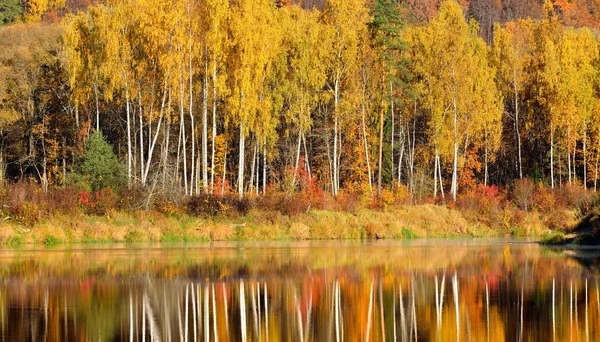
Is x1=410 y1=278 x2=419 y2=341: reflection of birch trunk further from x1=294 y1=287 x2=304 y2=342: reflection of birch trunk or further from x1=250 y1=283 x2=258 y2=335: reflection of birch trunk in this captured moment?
x1=250 y1=283 x2=258 y2=335: reflection of birch trunk

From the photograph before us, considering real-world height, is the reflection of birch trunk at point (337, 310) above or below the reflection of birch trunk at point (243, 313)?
below

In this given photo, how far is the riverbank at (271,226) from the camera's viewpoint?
4462cm

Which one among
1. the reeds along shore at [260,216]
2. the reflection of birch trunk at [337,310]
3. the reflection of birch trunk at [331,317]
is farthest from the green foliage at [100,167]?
the reflection of birch trunk at [331,317]

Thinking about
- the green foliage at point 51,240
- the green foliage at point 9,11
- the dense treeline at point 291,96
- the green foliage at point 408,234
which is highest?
the green foliage at point 9,11

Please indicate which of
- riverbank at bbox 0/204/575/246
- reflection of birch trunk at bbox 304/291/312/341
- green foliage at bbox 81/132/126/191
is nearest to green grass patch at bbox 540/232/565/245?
riverbank at bbox 0/204/575/246

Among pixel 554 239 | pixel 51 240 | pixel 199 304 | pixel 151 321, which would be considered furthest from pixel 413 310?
pixel 51 240

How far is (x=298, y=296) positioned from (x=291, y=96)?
1557 inches

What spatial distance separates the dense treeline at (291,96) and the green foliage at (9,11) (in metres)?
27.9

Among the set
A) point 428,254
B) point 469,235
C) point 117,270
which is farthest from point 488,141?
point 117,270

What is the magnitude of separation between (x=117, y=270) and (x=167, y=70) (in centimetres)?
2397

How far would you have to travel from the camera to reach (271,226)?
49188mm

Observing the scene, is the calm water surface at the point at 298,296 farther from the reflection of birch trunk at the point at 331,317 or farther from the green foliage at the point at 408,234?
the green foliage at the point at 408,234

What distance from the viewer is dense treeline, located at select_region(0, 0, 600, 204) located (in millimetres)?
53438

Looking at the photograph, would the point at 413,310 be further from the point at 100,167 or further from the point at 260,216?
the point at 100,167
